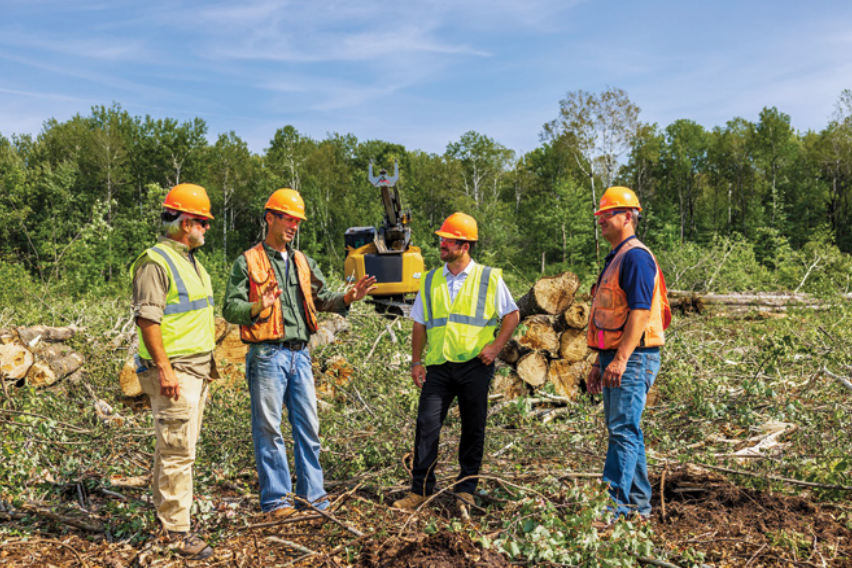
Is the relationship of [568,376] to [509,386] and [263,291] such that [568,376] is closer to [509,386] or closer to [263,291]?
[509,386]

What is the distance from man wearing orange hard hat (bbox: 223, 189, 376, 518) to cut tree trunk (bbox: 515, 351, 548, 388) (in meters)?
3.04

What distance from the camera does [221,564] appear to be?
3.29m

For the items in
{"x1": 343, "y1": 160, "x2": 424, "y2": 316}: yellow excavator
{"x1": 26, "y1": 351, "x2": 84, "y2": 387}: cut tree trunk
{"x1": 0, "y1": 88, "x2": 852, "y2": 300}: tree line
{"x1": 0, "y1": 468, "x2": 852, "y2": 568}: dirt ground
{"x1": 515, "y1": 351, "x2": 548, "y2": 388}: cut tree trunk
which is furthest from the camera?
{"x1": 0, "y1": 88, "x2": 852, "y2": 300}: tree line

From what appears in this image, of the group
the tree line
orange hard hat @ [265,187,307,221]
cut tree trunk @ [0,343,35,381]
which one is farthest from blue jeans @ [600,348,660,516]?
the tree line

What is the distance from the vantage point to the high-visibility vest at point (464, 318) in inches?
150

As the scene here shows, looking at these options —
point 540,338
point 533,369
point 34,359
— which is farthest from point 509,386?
point 34,359

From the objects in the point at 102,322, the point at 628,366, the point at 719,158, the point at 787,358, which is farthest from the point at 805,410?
the point at 719,158

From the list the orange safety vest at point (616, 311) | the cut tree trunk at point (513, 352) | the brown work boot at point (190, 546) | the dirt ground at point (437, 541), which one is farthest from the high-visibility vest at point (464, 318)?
the cut tree trunk at point (513, 352)

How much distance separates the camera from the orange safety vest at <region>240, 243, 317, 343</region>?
3.68m

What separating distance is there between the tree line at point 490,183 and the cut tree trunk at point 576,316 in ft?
81.8

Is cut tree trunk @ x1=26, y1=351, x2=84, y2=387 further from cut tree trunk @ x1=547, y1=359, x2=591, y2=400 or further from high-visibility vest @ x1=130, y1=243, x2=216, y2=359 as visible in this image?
cut tree trunk @ x1=547, y1=359, x2=591, y2=400

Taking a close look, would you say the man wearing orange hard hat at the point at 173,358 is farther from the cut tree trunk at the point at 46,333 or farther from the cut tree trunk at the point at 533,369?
the cut tree trunk at the point at 46,333

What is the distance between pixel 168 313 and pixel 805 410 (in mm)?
4613

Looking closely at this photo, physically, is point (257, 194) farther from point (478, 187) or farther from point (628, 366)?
point (628, 366)
